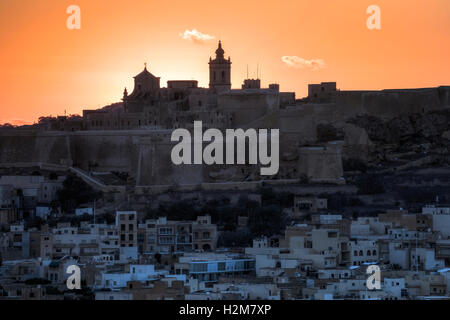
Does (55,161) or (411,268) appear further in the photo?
(55,161)

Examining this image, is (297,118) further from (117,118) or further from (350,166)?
(117,118)

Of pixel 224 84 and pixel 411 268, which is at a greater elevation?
pixel 224 84

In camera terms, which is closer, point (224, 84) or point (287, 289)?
point (287, 289)

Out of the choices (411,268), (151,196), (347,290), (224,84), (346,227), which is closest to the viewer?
(347,290)

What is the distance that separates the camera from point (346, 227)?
162 ft

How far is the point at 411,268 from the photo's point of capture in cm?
4581

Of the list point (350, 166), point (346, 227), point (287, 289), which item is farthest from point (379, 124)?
point (287, 289)
